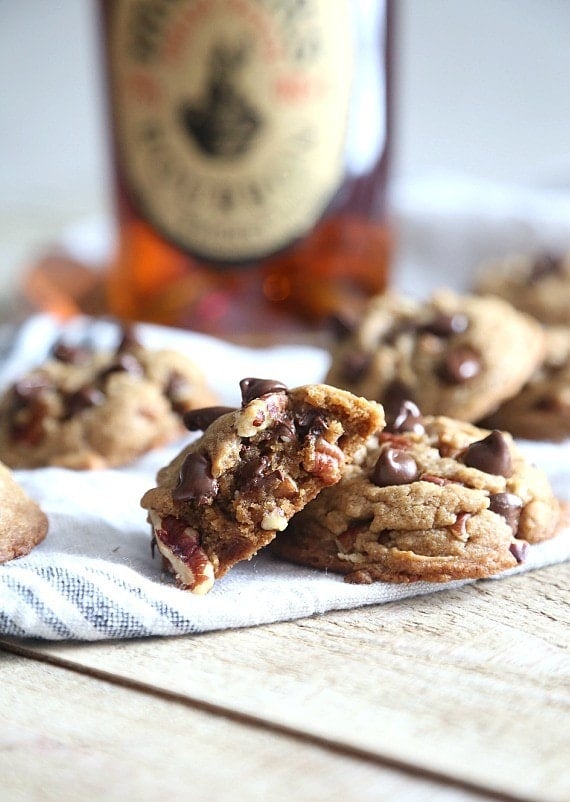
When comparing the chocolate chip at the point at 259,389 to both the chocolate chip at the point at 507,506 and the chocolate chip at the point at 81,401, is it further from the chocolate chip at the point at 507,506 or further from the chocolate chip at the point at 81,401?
the chocolate chip at the point at 81,401

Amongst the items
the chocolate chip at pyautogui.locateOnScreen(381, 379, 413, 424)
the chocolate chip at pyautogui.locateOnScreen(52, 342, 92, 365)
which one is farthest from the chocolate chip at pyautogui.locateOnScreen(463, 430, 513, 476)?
the chocolate chip at pyautogui.locateOnScreen(52, 342, 92, 365)

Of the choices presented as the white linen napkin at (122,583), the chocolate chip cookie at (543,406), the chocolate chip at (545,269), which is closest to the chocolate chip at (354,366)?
the chocolate chip cookie at (543,406)

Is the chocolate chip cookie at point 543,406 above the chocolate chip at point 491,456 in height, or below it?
above

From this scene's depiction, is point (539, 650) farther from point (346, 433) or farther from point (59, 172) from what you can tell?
point (59, 172)

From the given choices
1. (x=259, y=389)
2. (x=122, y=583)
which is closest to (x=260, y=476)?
(x=259, y=389)

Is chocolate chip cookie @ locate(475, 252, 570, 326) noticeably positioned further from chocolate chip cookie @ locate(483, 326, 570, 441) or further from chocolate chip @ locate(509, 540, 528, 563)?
chocolate chip @ locate(509, 540, 528, 563)
